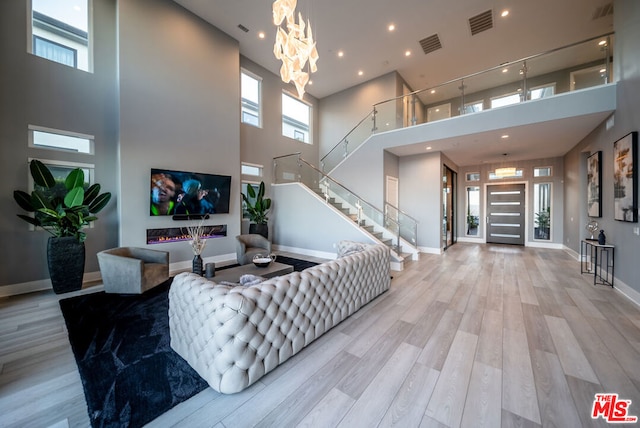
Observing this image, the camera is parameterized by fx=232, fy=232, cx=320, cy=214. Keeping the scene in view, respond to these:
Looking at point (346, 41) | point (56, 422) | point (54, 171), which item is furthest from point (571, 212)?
point (54, 171)

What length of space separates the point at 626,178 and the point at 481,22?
16.5 ft

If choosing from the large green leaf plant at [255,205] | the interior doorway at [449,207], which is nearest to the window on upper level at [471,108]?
the interior doorway at [449,207]

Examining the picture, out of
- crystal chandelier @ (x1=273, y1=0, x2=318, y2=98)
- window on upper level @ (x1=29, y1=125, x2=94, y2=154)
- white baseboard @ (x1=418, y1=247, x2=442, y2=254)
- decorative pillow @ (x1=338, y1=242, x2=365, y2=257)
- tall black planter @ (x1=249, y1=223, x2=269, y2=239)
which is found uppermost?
crystal chandelier @ (x1=273, y1=0, x2=318, y2=98)

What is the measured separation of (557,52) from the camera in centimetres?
514

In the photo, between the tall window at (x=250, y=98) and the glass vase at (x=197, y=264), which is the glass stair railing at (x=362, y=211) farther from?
the glass vase at (x=197, y=264)

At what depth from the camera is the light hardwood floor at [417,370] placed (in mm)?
1669

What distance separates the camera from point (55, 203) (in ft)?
13.6

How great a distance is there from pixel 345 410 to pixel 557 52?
792 centimetres

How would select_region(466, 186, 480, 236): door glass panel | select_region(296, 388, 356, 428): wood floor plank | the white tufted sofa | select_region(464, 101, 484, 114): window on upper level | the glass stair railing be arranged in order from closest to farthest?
1. select_region(296, 388, 356, 428): wood floor plank
2. the white tufted sofa
3. select_region(464, 101, 484, 114): window on upper level
4. the glass stair railing
5. select_region(466, 186, 480, 236): door glass panel

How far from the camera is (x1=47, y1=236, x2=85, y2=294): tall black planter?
4.01m

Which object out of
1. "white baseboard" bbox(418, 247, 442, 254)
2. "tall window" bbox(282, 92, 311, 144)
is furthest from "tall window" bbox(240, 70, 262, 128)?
"white baseboard" bbox(418, 247, 442, 254)

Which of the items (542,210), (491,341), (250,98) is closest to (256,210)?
(250,98)

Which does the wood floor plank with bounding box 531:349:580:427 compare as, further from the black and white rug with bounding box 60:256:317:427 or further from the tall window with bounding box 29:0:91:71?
the tall window with bounding box 29:0:91:71

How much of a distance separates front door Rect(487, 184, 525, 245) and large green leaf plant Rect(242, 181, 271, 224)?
8.97 meters
